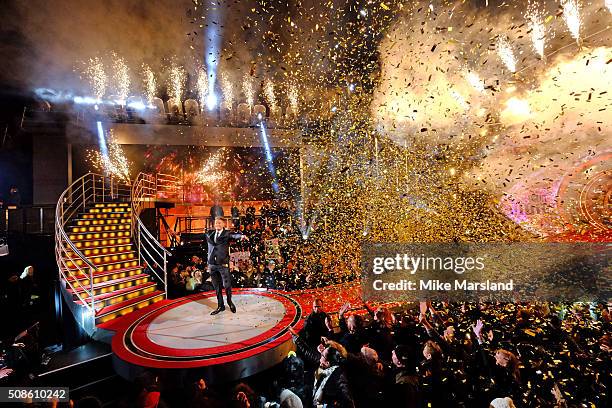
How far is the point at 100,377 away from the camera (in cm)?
396

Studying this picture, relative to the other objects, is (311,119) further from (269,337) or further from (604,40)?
(269,337)

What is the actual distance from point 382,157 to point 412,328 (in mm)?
11716

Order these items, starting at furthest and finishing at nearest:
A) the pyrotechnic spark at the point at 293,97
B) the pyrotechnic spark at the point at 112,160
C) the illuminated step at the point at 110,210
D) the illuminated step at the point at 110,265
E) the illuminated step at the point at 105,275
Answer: the pyrotechnic spark at the point at 293,97
the pyrotechnic spark at the point at 112,160
the illuminated step at the point at 110,210
the illuminated step at the point at 110,265
the illuminated step at the point at 105,275

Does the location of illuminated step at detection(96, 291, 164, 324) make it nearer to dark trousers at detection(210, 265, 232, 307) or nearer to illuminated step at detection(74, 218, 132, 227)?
dark trousers at detection(210, 265, 232, 307)

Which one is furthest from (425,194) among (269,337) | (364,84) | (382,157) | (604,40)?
(269,337)

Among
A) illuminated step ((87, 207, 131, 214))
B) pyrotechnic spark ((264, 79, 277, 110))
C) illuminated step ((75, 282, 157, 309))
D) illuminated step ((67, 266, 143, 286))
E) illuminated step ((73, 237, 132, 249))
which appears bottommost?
illuminated step ((75, 282, 157, 309))

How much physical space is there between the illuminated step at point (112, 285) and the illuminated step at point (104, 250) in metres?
Answer: 1.07

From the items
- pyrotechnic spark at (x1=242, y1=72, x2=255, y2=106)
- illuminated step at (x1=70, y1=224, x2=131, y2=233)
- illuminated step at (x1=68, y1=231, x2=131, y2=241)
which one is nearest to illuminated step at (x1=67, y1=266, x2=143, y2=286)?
illuminated step at (x1=68, y1=231, x2=131, y2=241)

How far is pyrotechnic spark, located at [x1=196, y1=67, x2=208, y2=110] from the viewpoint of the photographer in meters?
12.5

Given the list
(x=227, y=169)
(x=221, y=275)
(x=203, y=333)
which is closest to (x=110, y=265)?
(x=221, y=275)

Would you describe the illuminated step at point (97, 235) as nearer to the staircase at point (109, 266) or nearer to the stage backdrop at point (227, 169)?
the staircase at point (109, 266)

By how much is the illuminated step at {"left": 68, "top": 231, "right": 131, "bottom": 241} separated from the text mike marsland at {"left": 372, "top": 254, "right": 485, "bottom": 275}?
7.33m

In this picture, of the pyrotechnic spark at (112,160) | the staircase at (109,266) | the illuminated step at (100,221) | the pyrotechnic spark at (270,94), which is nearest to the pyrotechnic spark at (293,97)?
the pyrotechnic spark at (270,94)

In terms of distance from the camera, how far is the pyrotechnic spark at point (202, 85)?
12.5 m
